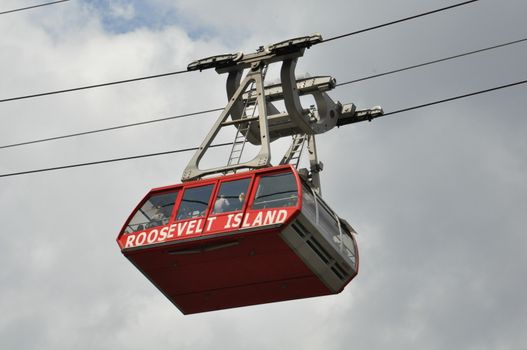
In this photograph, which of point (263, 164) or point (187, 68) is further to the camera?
point (187, 68)

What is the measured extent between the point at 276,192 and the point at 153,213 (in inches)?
104

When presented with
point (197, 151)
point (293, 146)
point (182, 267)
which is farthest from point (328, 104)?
point (182, 267)

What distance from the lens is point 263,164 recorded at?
31375mm

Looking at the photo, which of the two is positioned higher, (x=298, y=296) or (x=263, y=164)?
(x=263, y=164)

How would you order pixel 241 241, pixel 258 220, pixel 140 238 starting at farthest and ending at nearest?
1. pixel 140 238
2. pixel 241 241
3. pixel 258 220

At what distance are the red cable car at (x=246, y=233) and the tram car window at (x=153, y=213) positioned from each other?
0.06 feet

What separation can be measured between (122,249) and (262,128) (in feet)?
13.1

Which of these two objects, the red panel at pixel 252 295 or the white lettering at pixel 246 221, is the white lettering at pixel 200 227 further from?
the red panel at pixel 252 295

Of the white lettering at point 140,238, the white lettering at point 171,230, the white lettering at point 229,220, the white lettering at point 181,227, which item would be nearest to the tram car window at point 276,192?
the white lettering at point 229,220

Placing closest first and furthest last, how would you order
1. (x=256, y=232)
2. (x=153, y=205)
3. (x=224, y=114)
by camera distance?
(x=256, y=232)
(x=153, y=205)
(x=224, y=114)

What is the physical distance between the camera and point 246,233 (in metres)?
29.1

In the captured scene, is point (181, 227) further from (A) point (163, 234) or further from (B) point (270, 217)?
(B) point (270, 217)

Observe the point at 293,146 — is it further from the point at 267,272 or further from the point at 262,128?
the point at 267,272

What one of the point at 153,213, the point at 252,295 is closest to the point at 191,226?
the point at 153,213
